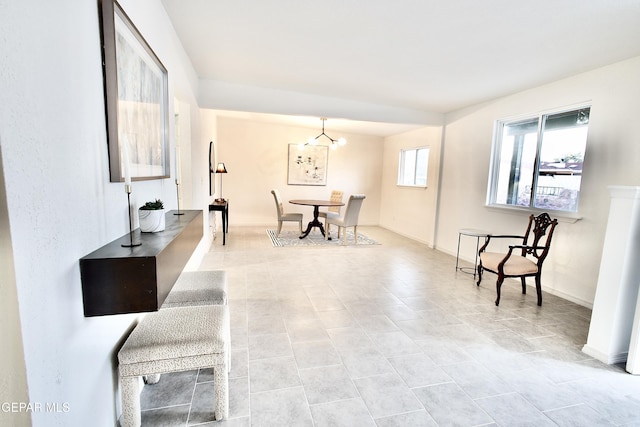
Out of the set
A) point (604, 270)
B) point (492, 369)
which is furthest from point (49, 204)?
point (604, 270)

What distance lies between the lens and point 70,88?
1.04 metres

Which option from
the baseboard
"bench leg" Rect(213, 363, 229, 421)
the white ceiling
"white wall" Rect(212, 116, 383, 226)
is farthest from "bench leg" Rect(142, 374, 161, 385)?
"white wall" Rect(212, 116, 383, 226)

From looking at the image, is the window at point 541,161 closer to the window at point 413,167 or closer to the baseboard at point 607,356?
the baseboard at point 607,356

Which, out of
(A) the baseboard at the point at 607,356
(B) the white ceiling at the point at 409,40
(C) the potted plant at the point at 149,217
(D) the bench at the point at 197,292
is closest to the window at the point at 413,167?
(B) the white ceiling at the point at 409,40

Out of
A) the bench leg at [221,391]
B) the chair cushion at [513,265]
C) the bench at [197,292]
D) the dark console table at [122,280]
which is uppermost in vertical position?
the dark console table at [122,280]

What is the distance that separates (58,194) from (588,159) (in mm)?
4221

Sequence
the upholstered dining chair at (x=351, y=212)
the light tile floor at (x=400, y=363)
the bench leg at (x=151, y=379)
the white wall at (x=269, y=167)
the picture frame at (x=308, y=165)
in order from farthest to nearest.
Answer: the picture frame at (x=308, y=165) → the white wall at (x=269, y=167) → the upholstered dining chair at (x=351, y=212) → the bench leg at (x=151, y=379) → the light tile floor at (x=400, y=363)

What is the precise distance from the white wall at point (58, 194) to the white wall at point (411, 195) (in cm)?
521

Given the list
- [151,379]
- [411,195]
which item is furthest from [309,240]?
[151,379]

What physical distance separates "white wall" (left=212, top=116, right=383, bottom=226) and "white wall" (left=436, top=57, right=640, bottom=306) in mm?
3426

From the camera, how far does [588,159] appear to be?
310 centimetres

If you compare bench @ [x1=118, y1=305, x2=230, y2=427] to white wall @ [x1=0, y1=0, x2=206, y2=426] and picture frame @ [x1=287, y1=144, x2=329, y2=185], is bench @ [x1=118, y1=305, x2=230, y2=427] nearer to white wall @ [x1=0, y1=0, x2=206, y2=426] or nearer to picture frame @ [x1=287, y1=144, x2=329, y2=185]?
white wall @ [x1=0, y1=0, x2=206, y2=426]

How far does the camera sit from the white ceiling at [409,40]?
2.13 m

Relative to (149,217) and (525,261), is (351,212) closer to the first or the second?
(525,261)
